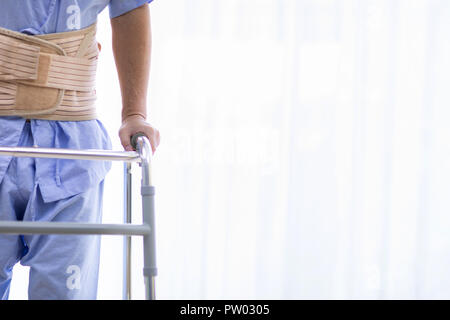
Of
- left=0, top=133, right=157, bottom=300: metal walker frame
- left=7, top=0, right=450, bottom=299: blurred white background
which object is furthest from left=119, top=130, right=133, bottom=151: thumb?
left=7, top=0, right=450, bottom=299: blurred white background

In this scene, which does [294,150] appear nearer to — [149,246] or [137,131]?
[137,131]

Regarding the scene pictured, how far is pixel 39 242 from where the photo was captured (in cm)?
117

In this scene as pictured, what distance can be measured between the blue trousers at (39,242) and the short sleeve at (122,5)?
332mm

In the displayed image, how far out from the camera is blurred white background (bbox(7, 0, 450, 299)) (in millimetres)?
2451

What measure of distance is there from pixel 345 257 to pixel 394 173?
1.36 ft

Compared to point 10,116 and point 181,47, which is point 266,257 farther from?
point 10,116

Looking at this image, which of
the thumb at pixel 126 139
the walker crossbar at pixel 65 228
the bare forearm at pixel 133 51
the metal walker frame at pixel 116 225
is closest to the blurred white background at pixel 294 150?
the bare forearm at pixel 133 51

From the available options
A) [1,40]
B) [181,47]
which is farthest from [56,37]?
[181,47]

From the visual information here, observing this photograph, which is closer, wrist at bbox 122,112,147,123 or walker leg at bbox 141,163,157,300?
walker leg at bbox 141,163,157,300

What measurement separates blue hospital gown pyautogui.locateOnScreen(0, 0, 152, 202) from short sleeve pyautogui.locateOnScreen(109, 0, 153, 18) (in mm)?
92

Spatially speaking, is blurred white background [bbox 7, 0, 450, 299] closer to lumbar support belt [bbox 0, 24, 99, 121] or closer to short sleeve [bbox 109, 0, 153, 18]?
short sleeve [bbox 109, 0, 153, 18]

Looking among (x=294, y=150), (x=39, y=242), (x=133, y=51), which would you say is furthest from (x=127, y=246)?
(x=294, y=150)

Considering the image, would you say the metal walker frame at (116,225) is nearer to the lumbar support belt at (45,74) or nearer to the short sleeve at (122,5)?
the lumbar support belt at (45,74)

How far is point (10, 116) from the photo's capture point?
1.18 meters
